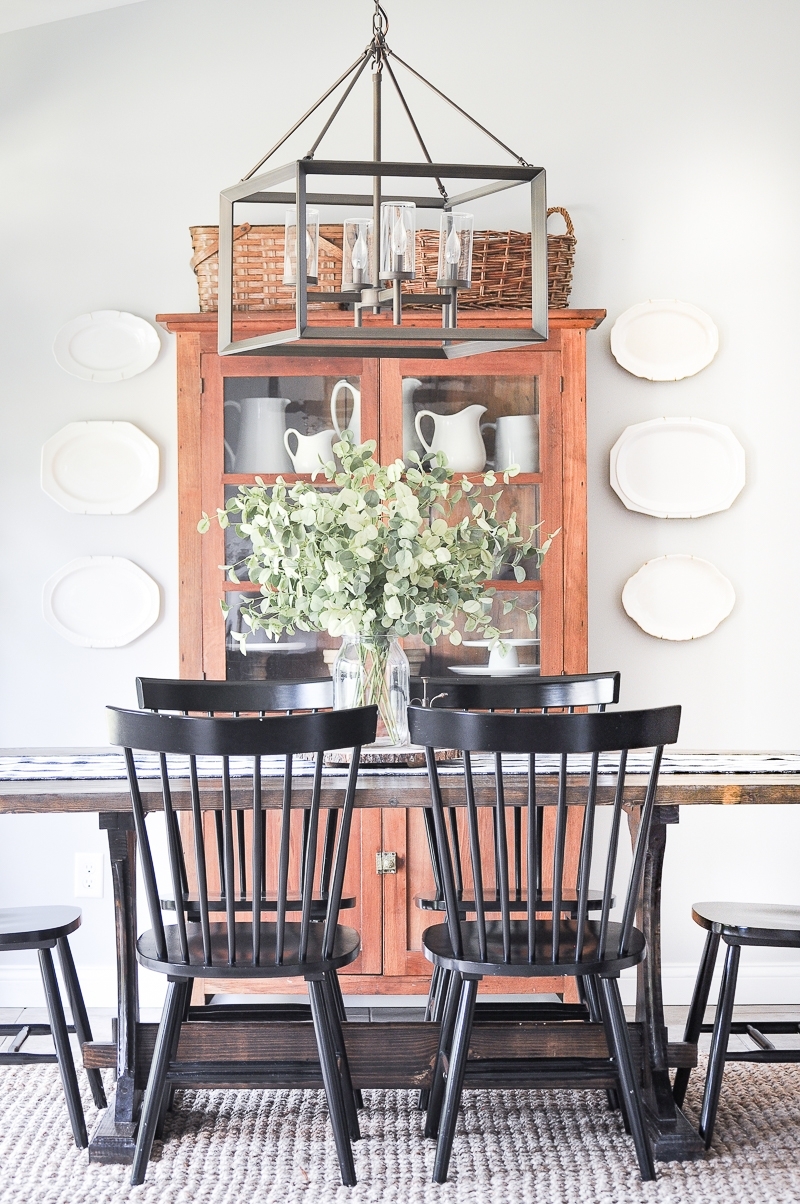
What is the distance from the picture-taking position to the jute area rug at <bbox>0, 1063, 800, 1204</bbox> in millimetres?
1879

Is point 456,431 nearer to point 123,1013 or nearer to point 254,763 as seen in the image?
point 254,763

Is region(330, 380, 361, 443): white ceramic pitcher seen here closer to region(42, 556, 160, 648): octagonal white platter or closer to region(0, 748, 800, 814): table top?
region(42, 556, 160, 648): octagonal white platter

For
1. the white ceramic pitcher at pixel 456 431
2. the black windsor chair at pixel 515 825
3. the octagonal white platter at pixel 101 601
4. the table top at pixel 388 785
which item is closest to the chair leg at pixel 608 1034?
the black windsor chair at pixel 515 825

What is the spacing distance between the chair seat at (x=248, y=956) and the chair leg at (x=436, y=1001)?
0.32m

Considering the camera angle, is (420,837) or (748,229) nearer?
(420,837)

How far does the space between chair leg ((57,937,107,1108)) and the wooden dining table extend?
102 mm

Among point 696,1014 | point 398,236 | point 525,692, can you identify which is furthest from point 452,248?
point 696,1014

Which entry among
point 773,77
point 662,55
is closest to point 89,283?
point 662,55

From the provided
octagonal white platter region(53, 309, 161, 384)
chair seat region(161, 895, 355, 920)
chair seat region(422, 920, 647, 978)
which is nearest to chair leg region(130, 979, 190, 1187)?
chair seat region(161, 895, 355, 920)

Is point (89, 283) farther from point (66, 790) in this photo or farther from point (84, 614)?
point (66, 790)

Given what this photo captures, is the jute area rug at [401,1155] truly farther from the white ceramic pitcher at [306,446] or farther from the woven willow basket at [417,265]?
the woven willow basket at [417,265]

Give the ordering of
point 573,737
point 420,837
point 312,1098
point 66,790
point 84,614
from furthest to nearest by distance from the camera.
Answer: point 84,614
point 420,837
point 312,1098
point 66,790
point 573,737

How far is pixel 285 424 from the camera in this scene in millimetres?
2936

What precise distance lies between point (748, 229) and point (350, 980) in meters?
2.41
